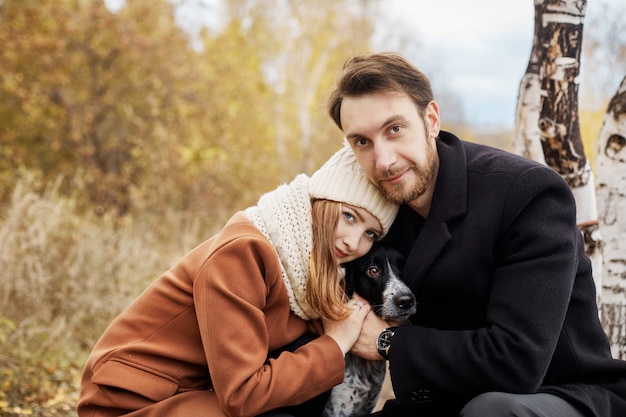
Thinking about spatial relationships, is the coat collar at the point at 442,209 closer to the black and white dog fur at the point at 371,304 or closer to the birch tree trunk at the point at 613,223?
the black and white dog fur at the point at 371,304

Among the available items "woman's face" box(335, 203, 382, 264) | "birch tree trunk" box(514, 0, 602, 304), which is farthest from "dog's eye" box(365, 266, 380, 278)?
"birch tree trunk" box(514, 0, 602, 304)

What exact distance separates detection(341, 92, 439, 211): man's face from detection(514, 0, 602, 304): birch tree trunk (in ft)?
3.41

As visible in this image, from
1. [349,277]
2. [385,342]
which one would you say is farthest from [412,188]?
[385,342]

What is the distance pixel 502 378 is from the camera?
2631mm

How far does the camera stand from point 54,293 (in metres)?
6.25

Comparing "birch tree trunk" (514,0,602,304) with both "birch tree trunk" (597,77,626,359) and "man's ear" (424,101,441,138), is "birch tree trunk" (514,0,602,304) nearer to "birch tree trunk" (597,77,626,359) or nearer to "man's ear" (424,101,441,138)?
"birch tree trunk" (597,77,626,359)

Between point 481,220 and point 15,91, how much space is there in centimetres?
962

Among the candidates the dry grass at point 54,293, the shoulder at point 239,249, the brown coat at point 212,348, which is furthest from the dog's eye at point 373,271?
the dry grass at point 54,293

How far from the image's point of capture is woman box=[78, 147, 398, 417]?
2732mm

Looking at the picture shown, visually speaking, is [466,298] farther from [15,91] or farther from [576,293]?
[15,91]

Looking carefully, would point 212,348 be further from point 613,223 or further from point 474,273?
point 613,223

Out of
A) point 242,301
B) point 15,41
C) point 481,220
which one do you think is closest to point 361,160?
point 481,220

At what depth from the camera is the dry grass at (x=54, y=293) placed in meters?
5.20

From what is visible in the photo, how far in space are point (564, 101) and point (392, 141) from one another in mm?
1294
